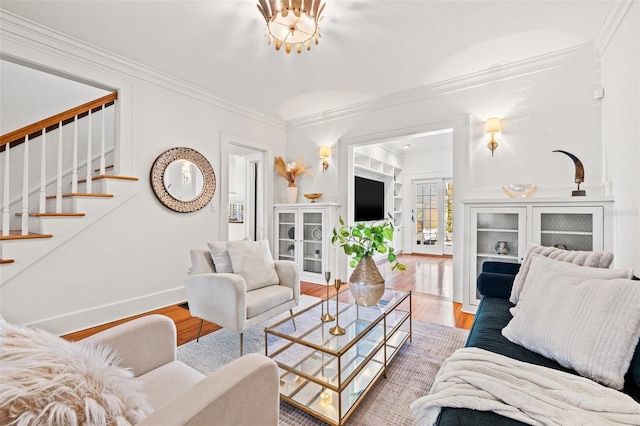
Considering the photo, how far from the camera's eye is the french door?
6676mm

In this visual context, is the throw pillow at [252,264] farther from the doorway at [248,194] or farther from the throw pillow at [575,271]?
the throw pillow at [575,271]

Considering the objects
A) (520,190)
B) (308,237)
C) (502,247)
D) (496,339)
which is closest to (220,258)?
(496,339)

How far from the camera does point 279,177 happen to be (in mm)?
4641

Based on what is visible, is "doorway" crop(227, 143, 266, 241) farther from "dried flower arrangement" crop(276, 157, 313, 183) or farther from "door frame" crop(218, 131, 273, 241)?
"dried flower arrangement" crop(276, 157, 313, 183)

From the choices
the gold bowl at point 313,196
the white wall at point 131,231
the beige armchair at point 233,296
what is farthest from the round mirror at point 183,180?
the gold bowl at point 313,196

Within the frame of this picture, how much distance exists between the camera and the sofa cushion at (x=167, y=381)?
0.98 metres

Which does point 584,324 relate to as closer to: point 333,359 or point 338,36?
point 333,359

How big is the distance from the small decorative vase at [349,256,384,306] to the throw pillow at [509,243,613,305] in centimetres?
82

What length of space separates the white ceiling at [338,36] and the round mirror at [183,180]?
99 centimetres

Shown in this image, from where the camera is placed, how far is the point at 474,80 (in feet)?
10.2

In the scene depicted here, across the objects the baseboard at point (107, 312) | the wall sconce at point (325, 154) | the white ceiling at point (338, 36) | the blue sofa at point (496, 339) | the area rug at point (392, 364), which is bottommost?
the area rug at point (392, 364)

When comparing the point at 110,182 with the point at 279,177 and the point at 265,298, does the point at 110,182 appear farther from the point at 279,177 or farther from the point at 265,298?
the point at 279,177

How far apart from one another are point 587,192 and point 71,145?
5.33 m

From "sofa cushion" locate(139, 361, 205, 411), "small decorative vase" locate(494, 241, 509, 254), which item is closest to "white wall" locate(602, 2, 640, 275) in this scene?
"small decorative vase" locate(494, 241, 509, 254)
